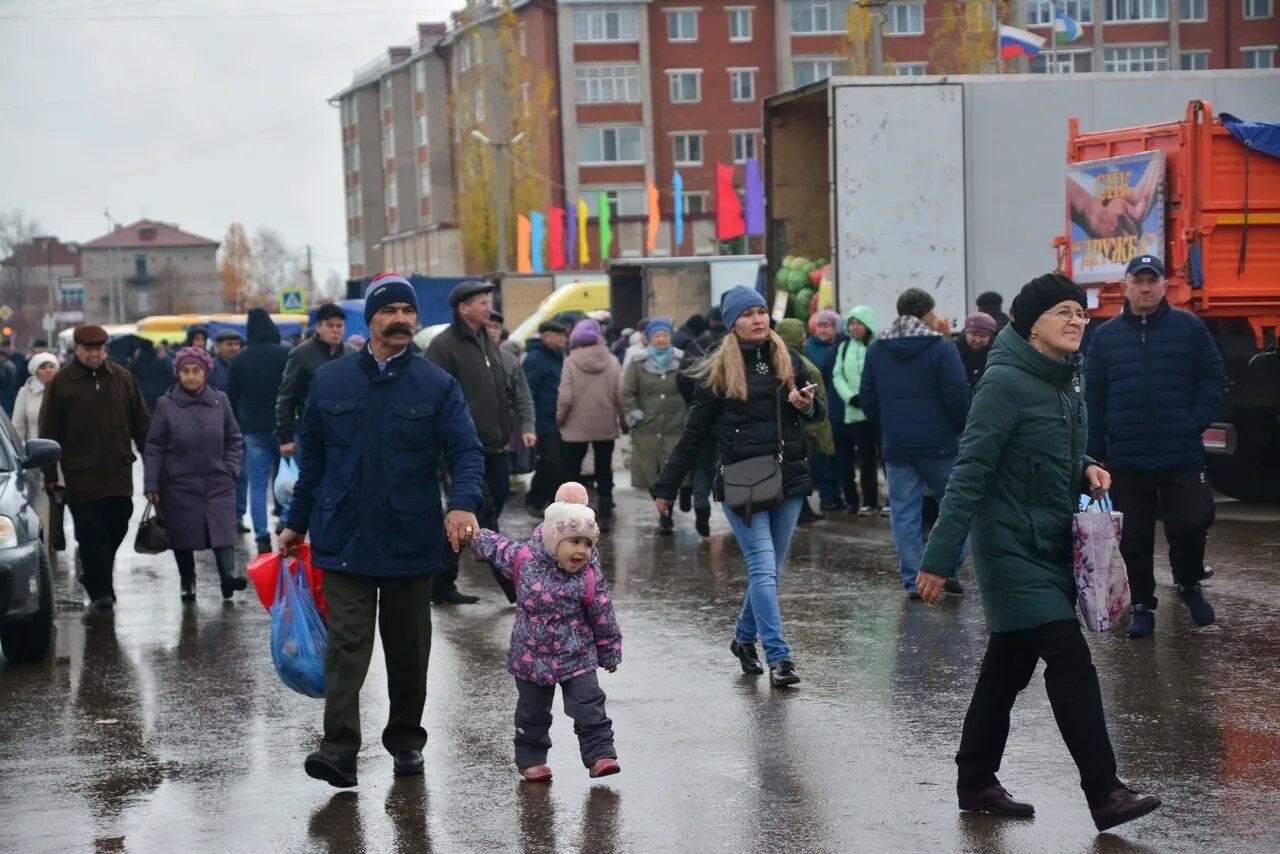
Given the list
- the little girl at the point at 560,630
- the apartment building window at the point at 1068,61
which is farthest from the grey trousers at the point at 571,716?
the apartment building window at the point at 1068,61

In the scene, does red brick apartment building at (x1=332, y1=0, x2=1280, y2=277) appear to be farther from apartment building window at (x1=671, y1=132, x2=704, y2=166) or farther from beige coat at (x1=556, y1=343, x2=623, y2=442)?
beige coat at (x1=556, y1=343, x2=623, y2=442)

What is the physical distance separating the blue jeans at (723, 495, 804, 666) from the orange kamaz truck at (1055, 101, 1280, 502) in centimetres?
554

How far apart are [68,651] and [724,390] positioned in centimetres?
422

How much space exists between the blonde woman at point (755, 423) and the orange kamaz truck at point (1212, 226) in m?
5.56

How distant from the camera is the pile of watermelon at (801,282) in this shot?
20281 mm

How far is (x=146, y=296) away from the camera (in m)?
180

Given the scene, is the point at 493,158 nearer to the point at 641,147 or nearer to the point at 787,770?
the point at 641,147

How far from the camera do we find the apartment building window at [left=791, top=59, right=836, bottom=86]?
79312 mm

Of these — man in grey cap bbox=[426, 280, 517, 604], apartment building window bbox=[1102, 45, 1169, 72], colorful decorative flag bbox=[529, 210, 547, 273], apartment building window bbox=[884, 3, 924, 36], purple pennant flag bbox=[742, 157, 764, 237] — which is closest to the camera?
man in grey cap bbox=[426, 280, 517, 604]

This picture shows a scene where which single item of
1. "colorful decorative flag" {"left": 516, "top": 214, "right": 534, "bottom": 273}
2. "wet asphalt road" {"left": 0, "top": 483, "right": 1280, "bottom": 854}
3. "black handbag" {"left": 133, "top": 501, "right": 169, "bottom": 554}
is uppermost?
"colorful decorative flag" {"left": 516, "top": 214, "right": 534, "bottom": 273}

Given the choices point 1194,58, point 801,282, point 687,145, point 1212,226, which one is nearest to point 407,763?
point 1212,226

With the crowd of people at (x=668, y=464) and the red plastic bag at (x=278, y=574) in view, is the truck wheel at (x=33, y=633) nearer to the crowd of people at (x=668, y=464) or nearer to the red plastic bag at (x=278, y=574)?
the crowd of people at (x=668, y=464)

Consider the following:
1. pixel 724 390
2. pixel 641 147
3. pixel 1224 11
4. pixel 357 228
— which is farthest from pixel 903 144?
pixel 357 228

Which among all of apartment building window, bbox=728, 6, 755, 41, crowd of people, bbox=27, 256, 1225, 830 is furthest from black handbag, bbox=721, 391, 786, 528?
apartment building window, bbox=728, 6, 755, 41
